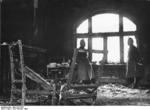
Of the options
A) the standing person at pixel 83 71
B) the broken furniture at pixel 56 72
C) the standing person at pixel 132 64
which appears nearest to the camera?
the standing person at pixel 83 71

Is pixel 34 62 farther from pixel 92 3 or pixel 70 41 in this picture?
pixel 92 3

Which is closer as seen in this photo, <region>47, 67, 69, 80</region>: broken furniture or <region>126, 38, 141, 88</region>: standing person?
<region>47, 67, 69, 80</region>: broken furniture

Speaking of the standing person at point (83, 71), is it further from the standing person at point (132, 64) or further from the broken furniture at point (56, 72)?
the standing person at point (132, 64)

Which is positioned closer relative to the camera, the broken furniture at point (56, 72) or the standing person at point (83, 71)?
the standing person at point (83, 71)

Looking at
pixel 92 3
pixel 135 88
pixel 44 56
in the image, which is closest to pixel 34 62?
pixel 44 56

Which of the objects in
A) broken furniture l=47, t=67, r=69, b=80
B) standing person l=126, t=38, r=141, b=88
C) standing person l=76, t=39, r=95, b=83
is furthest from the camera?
standing person l=126, t=38, r=141, b=88

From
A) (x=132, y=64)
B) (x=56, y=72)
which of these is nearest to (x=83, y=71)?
(x=56, y=72)

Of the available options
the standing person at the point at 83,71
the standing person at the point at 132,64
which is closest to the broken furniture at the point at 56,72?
the standing person at the point at 83,71

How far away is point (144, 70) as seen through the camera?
25.4 feet

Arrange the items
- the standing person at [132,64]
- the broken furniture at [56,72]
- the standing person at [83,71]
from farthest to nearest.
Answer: the standing person at [132,64], the broken furniture at [56,72], the standing person at [83,71]

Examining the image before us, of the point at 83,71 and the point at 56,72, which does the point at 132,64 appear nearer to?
the point at 56,72

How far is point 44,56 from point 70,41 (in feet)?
3.18

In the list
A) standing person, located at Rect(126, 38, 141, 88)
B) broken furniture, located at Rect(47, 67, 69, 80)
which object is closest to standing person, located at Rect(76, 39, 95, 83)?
broken furniture, located at Rect(47, 67, 69, 80)

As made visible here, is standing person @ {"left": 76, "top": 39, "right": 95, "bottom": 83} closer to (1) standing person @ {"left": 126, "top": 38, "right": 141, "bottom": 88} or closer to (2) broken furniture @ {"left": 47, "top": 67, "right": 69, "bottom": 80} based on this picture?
(2) broken furniture @ {"left": 47, "top": 67, "right": 69, "bottom": 80}
